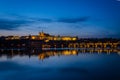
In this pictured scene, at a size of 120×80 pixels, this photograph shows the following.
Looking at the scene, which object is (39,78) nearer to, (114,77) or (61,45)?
(114,77)

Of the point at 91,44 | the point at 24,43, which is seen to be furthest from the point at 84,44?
the point at 24,43

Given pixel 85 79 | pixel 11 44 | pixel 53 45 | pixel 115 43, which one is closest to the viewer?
pixel 85 79

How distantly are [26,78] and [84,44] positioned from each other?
12035cm

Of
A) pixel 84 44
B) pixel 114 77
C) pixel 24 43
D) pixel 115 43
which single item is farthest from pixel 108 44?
pixel 114 77

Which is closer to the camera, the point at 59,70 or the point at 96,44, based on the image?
the point at 59,70

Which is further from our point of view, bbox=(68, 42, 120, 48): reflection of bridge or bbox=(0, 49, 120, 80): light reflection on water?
bbox=(68, 42, 120, 48): reflection of bridge

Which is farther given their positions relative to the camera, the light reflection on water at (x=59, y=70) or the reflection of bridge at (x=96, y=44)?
the reflection of bridge at (x=96, y=44)

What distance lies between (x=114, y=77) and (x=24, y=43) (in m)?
84.3

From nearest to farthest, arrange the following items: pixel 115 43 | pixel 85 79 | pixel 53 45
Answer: pixel 85 79, pixel 53 45, pixel 115 43

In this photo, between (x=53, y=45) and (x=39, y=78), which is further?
(x=53, y=45)

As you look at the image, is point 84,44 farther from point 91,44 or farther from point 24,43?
point 24,43

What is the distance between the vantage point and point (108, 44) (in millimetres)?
127625

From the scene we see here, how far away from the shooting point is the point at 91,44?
433 feet

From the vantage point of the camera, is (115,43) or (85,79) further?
(115,43)
